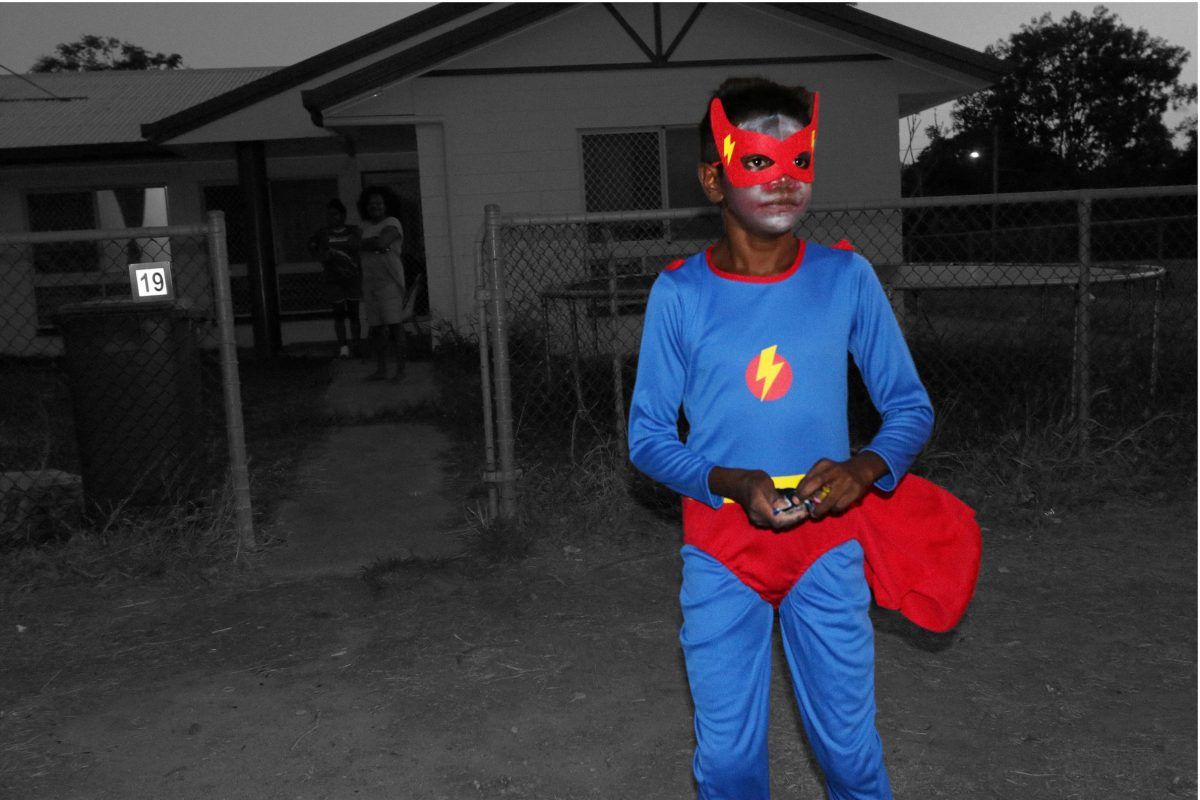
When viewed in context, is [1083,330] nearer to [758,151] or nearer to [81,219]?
[758,151]

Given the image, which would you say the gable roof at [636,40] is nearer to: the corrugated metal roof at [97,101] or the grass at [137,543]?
the corrugated metal roof at [97,101]

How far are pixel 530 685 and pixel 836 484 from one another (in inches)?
91.0

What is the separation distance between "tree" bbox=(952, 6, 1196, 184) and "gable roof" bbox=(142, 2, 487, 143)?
45.1m

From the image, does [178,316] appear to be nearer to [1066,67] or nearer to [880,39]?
[880,39]

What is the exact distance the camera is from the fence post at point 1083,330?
6246 millimetres

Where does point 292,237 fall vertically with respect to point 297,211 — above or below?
below

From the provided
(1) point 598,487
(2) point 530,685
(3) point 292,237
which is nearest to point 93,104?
(3) point 292,237

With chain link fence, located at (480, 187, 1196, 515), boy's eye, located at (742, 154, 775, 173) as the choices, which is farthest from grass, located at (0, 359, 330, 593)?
boy's eye, located at (742, 154, 775, 173)

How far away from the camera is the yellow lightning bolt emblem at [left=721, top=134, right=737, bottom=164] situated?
7.47ft

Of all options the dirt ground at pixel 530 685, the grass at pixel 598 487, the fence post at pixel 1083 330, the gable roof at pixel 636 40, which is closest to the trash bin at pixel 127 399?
the grass at pixel 598 487

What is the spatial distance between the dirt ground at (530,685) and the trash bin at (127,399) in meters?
0.73

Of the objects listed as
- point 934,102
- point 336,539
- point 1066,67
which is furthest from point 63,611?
point 1066,67

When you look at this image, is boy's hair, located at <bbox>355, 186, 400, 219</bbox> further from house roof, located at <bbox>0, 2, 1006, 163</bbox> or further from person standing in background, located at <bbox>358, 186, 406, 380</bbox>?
house roof, located at <bbox>0, 2, 1006, 163</bbox>

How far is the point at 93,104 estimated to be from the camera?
17.7 meters
